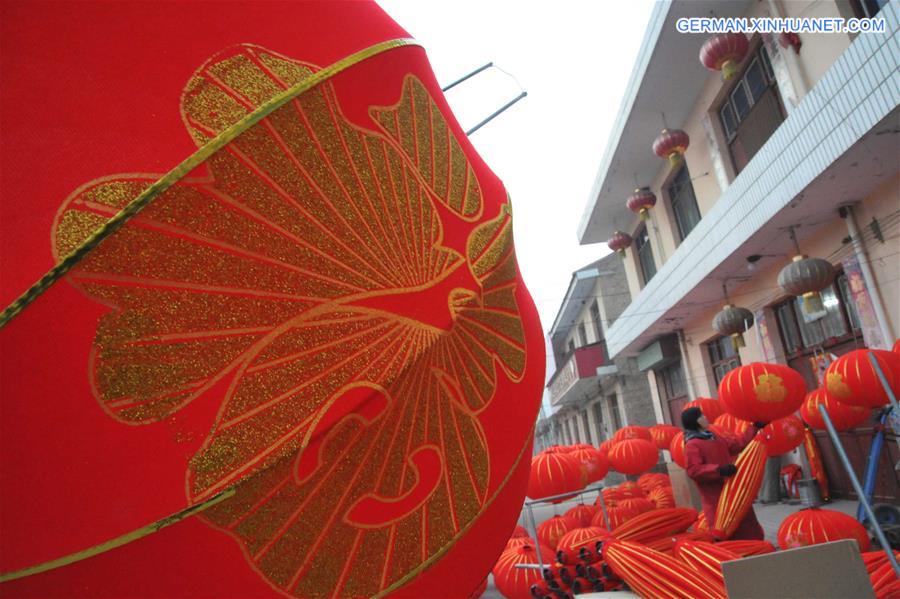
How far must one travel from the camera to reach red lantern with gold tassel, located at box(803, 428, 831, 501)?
8.37 metres

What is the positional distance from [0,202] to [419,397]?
0.84 m

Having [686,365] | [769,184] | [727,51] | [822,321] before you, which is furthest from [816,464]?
[727,51]

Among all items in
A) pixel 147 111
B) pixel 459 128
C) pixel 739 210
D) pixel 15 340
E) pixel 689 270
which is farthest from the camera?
pixel 689 270

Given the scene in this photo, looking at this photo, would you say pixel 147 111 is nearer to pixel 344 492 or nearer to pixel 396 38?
pixel 396 38

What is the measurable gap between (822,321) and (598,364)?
458 inches

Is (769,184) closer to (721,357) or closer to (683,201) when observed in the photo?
(683,201)

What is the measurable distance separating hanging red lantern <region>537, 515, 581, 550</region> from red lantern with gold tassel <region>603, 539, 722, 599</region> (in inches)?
122

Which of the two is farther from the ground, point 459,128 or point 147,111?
point 459,128

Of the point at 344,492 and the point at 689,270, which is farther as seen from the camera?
the point at 689,270

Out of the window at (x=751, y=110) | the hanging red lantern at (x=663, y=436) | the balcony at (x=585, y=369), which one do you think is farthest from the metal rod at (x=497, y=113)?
the balcony at (x=585, y=369)

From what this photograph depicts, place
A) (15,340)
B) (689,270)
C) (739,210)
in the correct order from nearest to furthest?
1. (15,340)
2. (739,210)
3. (689,270)

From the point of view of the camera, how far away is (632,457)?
8.27 metres

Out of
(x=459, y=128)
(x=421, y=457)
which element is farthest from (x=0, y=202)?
(x=459, y=128)

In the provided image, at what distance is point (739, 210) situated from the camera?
8016 millimetres
